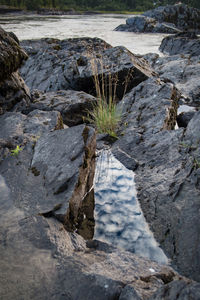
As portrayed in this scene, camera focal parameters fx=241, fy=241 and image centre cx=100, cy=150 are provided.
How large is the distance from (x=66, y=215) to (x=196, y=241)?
73.1 inches

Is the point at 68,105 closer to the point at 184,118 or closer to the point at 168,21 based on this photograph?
the point at 184,118

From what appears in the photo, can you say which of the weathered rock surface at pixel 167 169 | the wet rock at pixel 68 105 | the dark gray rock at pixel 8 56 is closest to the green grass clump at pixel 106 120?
the weathered rock surface at pixel 167 169

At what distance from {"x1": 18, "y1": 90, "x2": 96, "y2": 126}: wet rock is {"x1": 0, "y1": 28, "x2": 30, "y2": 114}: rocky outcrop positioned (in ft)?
1.79

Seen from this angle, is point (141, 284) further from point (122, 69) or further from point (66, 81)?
point (66, 81)

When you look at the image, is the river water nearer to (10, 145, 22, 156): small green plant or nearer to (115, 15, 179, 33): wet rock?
(115, 15, 179, 33): wet rock

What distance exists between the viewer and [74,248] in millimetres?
3230

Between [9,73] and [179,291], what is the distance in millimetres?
6699

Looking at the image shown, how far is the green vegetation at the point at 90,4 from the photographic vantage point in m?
90.9

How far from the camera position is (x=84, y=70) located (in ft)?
31.7

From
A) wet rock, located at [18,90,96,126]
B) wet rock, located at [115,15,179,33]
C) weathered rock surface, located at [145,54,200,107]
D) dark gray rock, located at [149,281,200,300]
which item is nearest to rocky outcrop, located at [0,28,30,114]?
wet rock, located at [18,90,96,126]

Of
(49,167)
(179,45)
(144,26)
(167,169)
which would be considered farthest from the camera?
(144,26)

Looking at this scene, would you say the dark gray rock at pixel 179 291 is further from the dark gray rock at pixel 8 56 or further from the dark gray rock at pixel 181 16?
the dark gray rock at pixel 181 16

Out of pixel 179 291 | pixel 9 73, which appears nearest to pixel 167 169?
pixel 179 291

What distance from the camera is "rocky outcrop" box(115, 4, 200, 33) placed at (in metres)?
43.1
